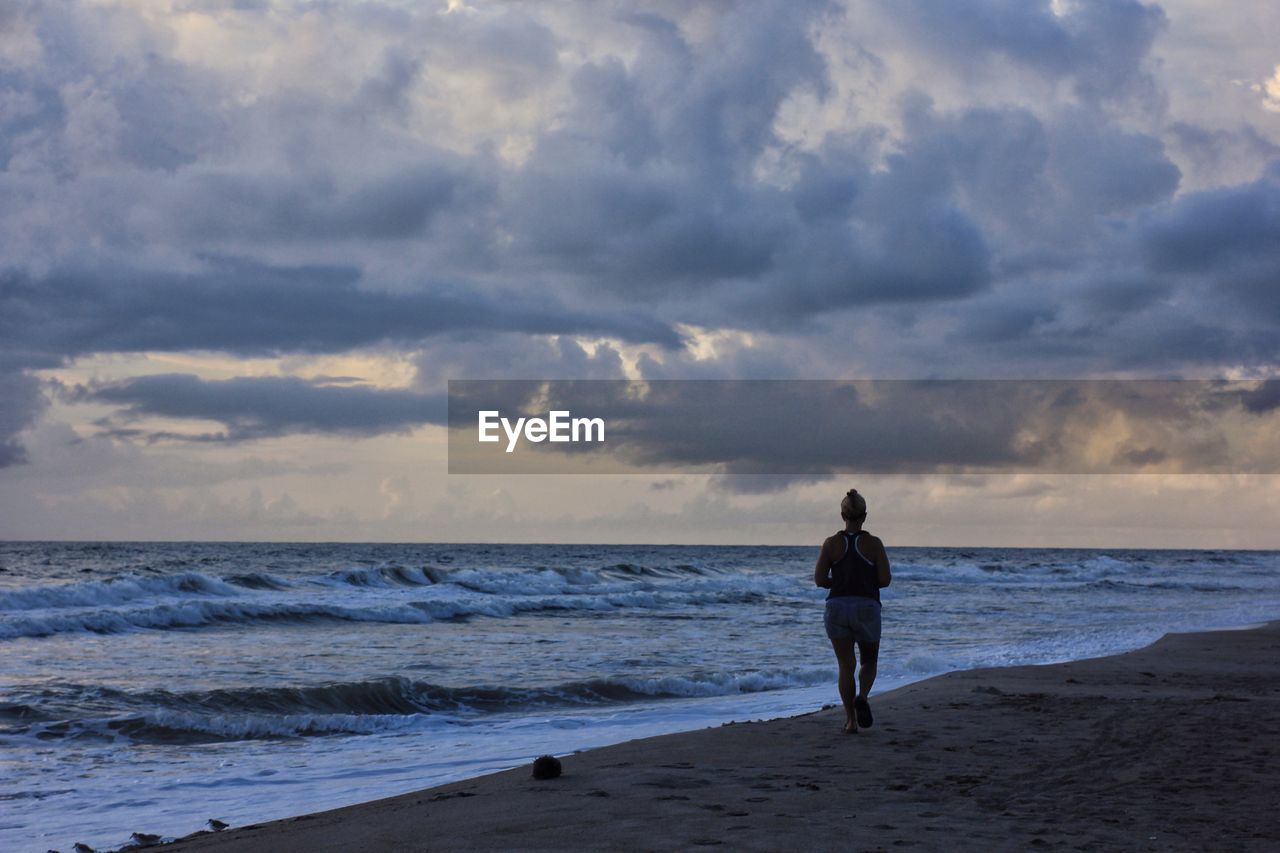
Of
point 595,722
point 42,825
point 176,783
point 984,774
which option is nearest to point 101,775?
point 176,783

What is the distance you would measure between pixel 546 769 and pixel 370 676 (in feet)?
28.8

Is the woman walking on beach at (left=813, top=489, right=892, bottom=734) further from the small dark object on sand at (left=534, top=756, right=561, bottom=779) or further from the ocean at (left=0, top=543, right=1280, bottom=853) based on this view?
the ocean at (left=0, top=543, right=1280, bottom=853)

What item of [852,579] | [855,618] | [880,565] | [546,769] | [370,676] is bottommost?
[370,676]

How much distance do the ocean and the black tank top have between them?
3.04 meters

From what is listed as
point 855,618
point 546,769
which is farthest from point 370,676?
point 855,618

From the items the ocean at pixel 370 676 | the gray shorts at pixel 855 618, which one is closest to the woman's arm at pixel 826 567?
the gray shorts at pixel 855 618

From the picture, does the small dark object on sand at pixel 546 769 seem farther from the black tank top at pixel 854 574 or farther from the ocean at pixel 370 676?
the black tank top at pixel 854 574

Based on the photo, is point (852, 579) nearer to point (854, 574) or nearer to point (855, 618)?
point (854, 574)

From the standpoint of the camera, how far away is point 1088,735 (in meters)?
8.51

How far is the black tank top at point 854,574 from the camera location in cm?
830

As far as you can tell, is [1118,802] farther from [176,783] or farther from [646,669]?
[646,669]

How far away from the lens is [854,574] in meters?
8.30

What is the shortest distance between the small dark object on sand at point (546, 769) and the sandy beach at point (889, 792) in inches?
3.3

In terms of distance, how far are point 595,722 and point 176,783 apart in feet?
14.0
